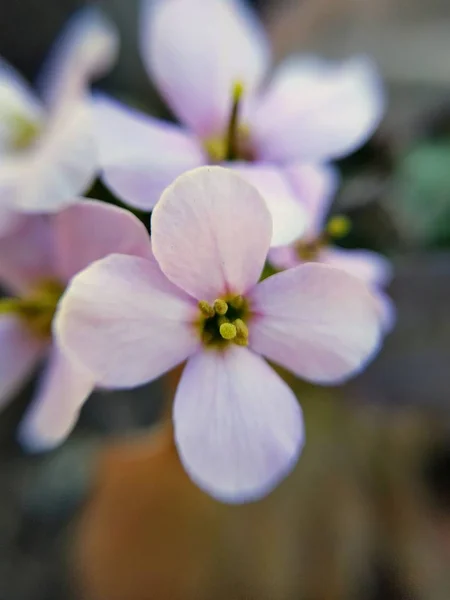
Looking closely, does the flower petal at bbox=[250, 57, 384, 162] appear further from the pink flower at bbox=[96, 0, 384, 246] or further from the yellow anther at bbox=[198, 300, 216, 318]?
the yellow anther at bbox=[198, 300, 216, 318]

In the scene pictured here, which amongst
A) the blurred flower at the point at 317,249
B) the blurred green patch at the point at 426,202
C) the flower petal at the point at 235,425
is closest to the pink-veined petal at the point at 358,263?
the blurred flower at the point at 317,249

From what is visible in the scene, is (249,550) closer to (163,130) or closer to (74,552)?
(74,552)

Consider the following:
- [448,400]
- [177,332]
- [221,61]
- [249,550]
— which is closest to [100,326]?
[177,332]

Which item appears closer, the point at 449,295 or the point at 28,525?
→ the point at 449,295

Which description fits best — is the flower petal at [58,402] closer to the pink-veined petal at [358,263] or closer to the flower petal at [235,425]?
the flower petal at [235,425]

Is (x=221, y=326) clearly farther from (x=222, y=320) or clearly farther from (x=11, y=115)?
(x=11, y=115)

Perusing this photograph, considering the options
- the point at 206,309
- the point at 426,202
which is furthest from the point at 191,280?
the point at 426,202

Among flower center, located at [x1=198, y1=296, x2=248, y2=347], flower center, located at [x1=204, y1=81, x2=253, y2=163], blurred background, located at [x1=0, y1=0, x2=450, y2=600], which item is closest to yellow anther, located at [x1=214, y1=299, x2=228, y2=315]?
flower center, located at [x1=198, y1=296, x2=248, y2=347]
